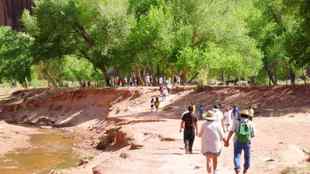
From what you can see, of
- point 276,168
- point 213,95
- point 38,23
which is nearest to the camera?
point 276,168

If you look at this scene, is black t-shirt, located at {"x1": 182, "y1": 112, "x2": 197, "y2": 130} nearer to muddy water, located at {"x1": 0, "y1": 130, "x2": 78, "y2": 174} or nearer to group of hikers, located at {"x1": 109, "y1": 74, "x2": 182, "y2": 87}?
muddy water, located at {"x1": 0, "y1": 130, "x2": 78, "y2": 174}

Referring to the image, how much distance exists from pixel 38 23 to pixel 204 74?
1715 centimetres

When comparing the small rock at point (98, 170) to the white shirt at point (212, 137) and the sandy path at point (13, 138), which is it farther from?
the sandy path at point (13, 138)

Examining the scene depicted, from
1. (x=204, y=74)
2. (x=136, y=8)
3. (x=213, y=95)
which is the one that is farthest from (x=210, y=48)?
(x=136, y=8)

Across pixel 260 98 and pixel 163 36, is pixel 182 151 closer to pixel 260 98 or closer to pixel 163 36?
pixel 260 98

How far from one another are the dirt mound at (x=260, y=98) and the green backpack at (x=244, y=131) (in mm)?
19463

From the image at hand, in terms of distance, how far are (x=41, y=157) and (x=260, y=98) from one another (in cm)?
1589

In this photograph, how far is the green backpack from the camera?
47.4ft

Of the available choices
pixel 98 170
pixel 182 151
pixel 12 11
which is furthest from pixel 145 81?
pixel 12 11

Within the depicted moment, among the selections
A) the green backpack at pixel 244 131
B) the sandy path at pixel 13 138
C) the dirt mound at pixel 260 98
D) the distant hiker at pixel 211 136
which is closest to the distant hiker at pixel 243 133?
the green backpack at pixel 244 131

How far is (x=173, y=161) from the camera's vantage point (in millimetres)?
18422

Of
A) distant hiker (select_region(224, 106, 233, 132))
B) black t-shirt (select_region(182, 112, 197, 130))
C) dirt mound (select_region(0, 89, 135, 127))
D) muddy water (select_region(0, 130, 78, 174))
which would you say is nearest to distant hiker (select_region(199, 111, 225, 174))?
black t-shirt (select_region(182, 112, 197, 130))

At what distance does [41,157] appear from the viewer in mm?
29203

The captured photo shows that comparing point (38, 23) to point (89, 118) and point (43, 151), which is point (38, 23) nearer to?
point (89, 118)
